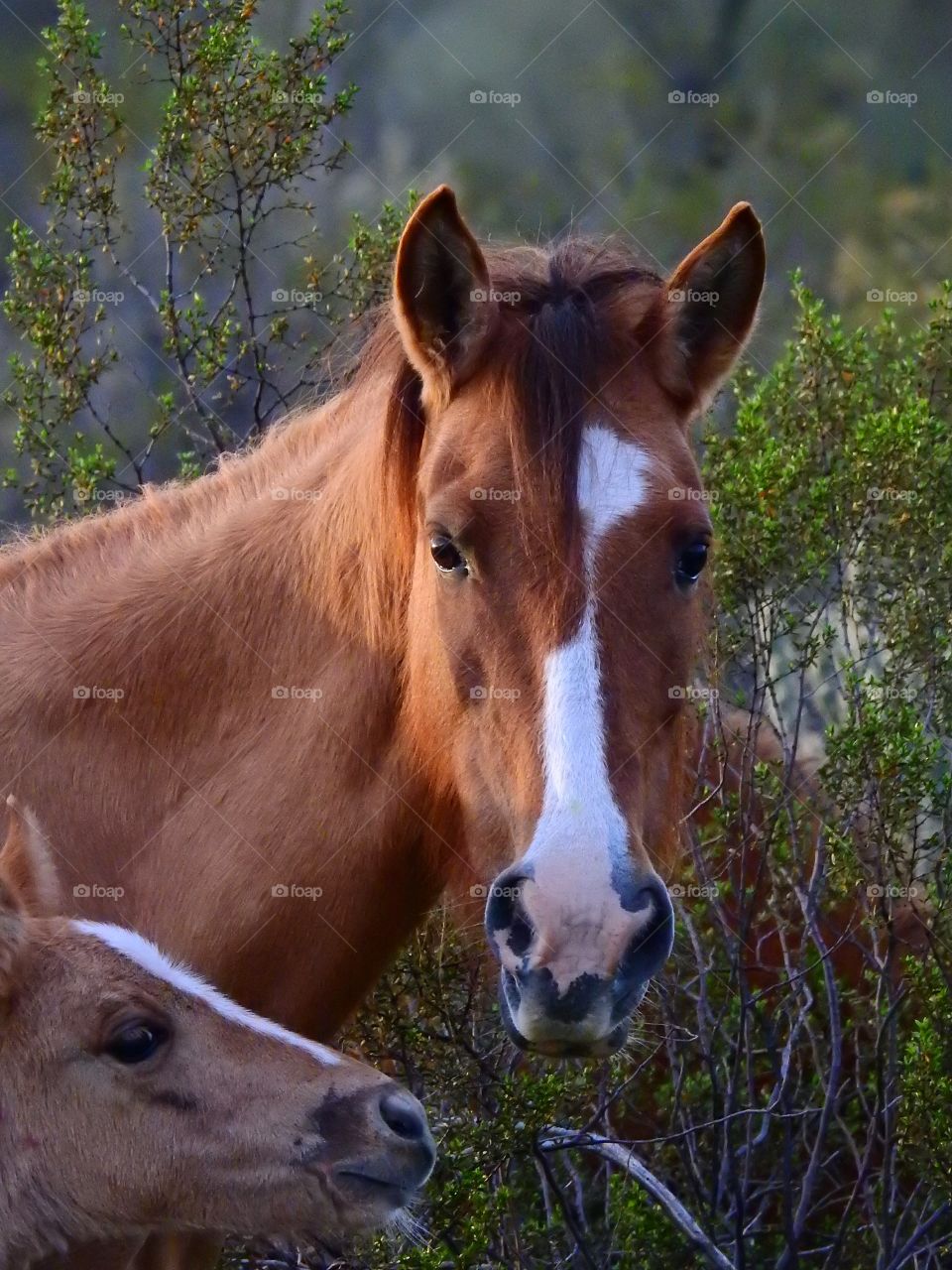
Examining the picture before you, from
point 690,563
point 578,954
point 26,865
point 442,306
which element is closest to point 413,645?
point 690,563

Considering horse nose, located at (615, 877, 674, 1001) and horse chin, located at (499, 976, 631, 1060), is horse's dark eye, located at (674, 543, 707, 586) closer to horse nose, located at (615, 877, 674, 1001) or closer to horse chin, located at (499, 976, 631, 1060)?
horse nose, located at (615, 877, 674, 1001)

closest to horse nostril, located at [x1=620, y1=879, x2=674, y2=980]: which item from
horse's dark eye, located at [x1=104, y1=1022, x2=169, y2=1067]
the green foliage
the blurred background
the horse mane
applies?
the horse mane

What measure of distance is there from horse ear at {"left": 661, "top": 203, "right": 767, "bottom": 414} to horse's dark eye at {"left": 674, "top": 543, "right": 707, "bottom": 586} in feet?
1.34

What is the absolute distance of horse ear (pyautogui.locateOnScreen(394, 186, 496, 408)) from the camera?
10.8 feet

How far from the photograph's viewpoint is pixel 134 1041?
10.7 feet

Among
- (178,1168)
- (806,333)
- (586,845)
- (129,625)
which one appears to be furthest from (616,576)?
(806,333)

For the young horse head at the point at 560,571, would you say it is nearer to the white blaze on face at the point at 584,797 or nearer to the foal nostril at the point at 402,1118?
the white blaze on face at the point at 584,797

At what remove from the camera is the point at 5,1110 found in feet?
10.6

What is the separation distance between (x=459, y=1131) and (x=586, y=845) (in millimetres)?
1865

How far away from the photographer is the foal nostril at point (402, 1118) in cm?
316

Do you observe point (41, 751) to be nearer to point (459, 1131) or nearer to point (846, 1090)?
point (459, 1131)

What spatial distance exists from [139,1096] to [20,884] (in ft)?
1.66

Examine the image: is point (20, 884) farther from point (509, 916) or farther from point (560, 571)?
point (560, 571)

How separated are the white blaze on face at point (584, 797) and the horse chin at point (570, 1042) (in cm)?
10
